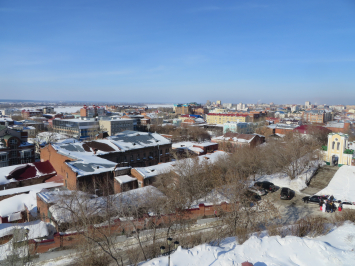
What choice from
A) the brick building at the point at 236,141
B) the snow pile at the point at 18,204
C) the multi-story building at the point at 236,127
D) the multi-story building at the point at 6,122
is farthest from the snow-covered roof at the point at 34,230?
the multi-story building at the point at 236,127

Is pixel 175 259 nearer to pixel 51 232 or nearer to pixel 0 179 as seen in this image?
pixel 51 232

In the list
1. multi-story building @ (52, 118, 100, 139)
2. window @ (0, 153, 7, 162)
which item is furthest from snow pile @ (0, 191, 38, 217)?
multi-story building @ (52, 118, 100, 139)

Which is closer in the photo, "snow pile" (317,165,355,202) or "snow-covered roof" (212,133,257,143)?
"snow pile" (317,165,355,202)

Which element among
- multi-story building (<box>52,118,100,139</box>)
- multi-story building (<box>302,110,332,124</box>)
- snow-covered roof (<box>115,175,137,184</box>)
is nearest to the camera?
snow-covered roof (<box>115,175,137,184</box>)

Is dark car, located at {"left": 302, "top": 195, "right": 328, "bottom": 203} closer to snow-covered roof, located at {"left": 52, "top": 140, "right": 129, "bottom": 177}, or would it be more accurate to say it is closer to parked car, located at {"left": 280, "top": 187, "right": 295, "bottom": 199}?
parked car, located at {"left": 280, "top": 187, "right": 295, "bottom": 199}

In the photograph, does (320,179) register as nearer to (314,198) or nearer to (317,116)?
(314,198)

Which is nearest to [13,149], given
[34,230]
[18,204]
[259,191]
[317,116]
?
[18,204]
